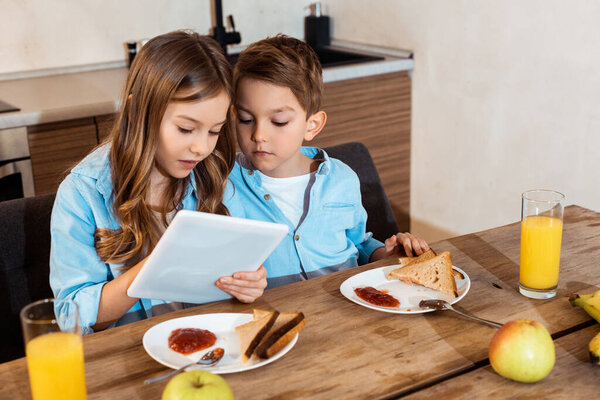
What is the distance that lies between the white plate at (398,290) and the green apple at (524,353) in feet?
0.69

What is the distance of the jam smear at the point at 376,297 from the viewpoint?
1189mm

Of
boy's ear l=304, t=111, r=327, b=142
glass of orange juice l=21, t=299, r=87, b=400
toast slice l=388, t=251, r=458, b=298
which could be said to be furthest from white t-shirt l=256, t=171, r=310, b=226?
glass of orange juice l=21, t=299, r=87, b=400

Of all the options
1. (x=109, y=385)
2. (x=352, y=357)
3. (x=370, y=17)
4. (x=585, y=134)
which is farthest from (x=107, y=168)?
(x=370, y=17)

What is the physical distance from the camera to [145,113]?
130 cm

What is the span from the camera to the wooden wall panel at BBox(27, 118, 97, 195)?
84.7 inches

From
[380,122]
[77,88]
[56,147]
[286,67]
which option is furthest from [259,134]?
[380,122]

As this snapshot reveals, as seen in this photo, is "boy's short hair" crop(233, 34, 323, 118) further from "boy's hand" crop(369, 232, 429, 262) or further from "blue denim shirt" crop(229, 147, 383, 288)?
"boy's hand" crop(369, 232, 429, 262)

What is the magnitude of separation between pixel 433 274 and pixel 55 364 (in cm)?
70

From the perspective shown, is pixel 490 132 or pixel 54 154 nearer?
pixel 54 154

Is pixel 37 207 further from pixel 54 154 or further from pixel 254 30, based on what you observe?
pixel 254 30

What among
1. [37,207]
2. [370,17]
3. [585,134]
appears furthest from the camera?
[370,17]

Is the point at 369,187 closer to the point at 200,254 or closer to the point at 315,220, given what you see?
the point at 315,220

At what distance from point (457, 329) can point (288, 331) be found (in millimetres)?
287

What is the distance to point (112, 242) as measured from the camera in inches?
51.8
